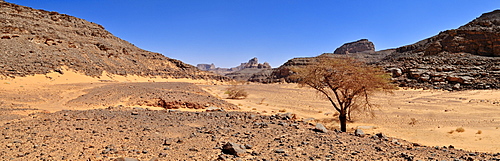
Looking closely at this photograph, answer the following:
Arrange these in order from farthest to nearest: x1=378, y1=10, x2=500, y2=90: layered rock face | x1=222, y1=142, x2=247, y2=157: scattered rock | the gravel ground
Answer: x1=378, y1=10, x2=500, y2=90: layered rock face → x1=222, y1=142, x2=247, y2=157: scattered rock → the gravel ground

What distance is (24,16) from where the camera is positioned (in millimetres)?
46031

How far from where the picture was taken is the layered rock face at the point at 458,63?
37.3m

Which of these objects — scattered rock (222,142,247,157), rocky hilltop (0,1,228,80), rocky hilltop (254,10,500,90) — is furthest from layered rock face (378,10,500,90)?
rocky hilltop (0,1,228,80)

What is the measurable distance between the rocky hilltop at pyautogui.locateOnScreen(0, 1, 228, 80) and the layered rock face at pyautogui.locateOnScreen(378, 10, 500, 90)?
42.8 m

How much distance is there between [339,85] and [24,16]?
188 feet

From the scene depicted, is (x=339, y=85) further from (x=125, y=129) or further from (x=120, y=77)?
(x=120, y=77)

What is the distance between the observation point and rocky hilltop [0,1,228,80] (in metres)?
29.3

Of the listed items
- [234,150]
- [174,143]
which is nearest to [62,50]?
[174,143]

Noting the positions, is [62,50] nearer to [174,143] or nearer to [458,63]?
[174,143]

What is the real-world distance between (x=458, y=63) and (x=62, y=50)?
206 feet

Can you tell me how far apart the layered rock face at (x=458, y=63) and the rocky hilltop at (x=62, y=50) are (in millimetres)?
42777

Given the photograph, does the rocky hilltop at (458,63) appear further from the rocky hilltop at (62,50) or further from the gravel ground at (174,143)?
the rocky hilltop at (62,50)

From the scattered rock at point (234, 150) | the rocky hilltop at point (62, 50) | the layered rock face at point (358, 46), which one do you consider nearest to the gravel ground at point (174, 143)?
the scattered rock at point (234, 150)

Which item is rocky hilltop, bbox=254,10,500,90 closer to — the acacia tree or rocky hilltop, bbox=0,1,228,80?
the acacia tree
